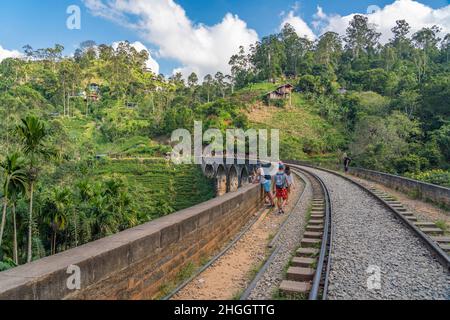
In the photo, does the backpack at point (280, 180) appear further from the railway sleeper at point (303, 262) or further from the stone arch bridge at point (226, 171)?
the stone arch bridge at point (226, 171)

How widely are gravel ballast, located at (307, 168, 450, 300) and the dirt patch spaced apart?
1.28m

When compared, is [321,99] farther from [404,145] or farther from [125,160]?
[404,145]

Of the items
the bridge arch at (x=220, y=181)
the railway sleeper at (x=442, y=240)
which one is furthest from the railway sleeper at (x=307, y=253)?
the bridge arch at (x=220, y=181)

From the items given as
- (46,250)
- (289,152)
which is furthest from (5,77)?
(46,250)

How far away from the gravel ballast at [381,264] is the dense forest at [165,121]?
9.81m

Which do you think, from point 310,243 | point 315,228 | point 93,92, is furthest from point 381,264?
point 93,92

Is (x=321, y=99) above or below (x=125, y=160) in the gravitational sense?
above

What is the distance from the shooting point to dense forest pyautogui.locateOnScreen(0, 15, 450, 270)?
18422 millimetres

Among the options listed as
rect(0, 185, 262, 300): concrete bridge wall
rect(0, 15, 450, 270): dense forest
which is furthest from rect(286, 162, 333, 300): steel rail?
rect(0, 15, 450, 270): dense forest

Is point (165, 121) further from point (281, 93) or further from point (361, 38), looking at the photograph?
point (361, 38)

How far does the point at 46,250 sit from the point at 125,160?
1430 inches

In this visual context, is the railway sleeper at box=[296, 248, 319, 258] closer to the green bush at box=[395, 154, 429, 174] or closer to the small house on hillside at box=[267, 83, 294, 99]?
the green bush at box=[395, 154, 429, 174]

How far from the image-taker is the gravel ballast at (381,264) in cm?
453
